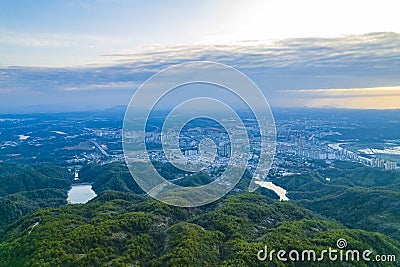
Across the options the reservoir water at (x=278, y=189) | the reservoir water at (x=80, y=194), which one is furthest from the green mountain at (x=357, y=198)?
the reservoir water at (x=80, y=194)

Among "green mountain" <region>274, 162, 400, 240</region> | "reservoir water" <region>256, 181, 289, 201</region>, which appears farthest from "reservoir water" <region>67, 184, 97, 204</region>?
"green mountain" <region>274, 162, 400, 240</region>

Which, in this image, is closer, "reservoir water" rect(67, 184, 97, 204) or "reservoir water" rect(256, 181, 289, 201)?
"reservoir water" rect(67, 184, 97, 204)

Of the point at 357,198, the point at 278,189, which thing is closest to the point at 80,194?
the point at 278,189

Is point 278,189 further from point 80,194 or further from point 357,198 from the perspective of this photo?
point 80,194

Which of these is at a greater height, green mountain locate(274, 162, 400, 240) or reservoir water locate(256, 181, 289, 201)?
green mountain locate(274, 162, 400, 240)

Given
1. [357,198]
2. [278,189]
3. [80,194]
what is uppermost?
[357,198]

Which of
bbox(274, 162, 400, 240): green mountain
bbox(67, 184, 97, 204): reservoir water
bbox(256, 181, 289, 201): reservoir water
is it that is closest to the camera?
bbox(274, 162, 400, 240): green mountain

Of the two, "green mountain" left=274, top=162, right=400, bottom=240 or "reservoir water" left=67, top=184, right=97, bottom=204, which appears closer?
"green mountain" left=274, top=162, right=400, bottom=240

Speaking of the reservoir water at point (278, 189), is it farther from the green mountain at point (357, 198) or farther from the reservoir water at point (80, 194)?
the reservoir water at point (80, 194)

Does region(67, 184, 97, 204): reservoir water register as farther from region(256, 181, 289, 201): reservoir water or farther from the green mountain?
the green mountain

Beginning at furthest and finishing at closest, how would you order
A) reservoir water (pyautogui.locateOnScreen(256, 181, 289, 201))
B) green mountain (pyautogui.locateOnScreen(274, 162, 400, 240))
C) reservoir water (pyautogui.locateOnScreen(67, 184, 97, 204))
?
1. reservoir water (pyautogui.locateOnScreen(256, 181, 289, 201))
2. reservoir water (pyautogui.locateOnScreen(67, 184, 97, 204))
3. green mountain (pyautogui.locateOnScreen(274, 162, 400, 240))
